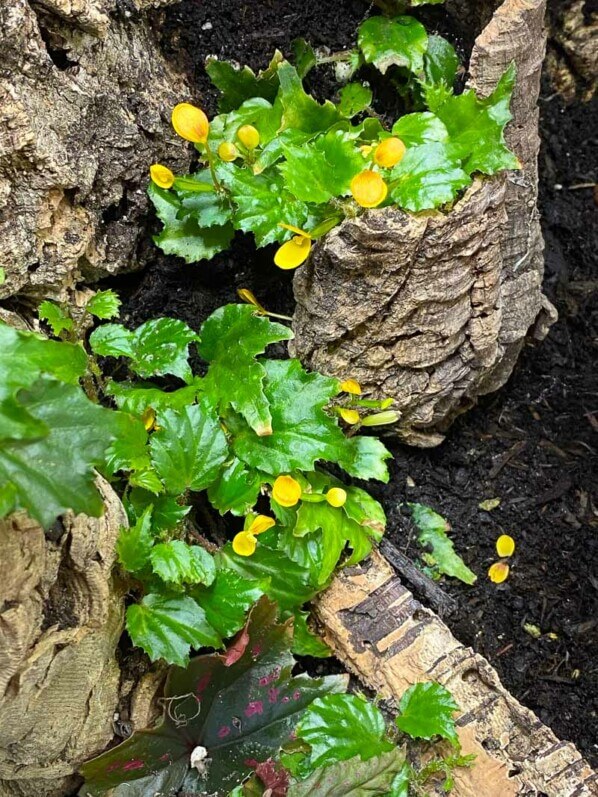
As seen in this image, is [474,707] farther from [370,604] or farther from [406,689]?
[370,604]

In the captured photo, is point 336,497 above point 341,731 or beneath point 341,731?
above

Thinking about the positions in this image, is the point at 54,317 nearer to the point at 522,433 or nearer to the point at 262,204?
the point at 262,204

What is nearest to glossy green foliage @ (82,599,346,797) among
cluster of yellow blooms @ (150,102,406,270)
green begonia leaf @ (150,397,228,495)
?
green begonia leaf @ (150,397,228,495)

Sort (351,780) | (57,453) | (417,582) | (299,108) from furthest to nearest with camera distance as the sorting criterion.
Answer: (417,582), (299,108), (351,780), (57,453)

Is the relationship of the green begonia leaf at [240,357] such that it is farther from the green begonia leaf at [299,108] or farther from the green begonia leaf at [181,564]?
the green begonia leaf at [299,108]

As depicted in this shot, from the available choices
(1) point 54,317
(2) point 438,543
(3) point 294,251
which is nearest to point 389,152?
(3) point 294,251
